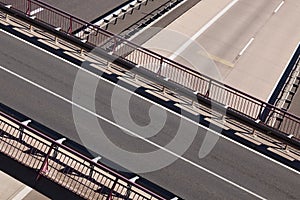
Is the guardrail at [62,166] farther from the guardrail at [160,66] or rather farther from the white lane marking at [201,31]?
the white lane marking at [201,31]

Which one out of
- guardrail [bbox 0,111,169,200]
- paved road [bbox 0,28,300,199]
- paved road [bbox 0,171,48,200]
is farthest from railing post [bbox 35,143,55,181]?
paved road [bbox 0,28,300,199]

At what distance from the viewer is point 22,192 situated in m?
20.3

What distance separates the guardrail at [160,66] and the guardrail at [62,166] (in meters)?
7.47

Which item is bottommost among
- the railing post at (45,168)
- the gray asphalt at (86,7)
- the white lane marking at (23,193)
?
the white lane marking at (23,193)

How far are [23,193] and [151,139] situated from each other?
5.93 metres

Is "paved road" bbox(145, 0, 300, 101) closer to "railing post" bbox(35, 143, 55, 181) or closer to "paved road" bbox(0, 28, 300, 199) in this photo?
"paved road" bbox(0, 28, 300, 199)

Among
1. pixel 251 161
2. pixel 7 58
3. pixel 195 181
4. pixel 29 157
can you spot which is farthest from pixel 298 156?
pixel 7 58

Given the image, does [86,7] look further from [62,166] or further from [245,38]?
[62,166]

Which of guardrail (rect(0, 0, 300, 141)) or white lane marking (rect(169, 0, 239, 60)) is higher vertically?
white lane marking (rect(169, 0, 239, 60))

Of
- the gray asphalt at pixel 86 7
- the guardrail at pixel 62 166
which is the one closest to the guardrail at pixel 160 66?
the gray asphalt at pixel 86 7

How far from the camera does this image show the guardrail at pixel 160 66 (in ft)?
86.0

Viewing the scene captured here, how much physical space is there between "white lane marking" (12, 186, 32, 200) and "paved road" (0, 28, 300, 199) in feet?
9.73

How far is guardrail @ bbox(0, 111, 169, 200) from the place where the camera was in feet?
60.8

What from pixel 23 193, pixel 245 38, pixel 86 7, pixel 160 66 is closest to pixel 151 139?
pixel 160 66
